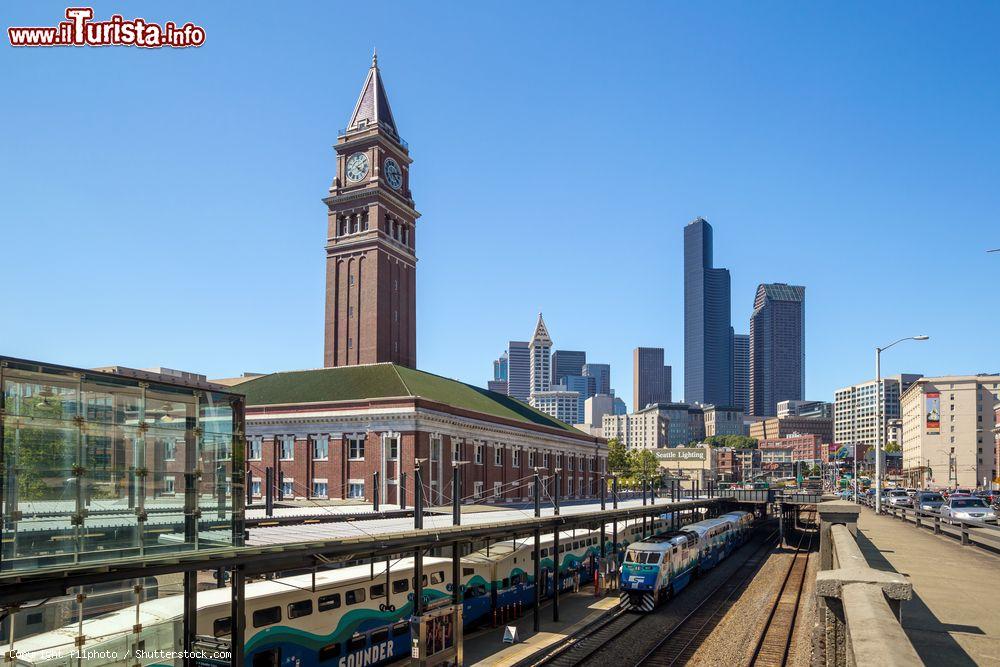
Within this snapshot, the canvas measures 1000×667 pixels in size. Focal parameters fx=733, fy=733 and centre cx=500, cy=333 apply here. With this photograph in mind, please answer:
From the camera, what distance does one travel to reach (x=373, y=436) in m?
61.5

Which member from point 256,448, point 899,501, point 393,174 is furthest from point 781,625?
point 393,174

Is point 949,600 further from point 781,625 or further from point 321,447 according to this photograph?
point 321,447

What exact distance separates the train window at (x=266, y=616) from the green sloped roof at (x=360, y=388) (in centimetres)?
4015

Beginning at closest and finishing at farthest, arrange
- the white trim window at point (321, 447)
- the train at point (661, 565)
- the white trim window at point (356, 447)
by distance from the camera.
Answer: the train at point (661, 565) → the white trim window at point (356, 447) → the white trim window at point (321, 447)

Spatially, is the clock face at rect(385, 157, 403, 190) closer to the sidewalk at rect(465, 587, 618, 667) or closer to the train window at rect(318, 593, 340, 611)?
the sidewalk at rect(465, 587, 618, 667)

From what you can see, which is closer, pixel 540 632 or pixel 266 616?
pixel 266 616

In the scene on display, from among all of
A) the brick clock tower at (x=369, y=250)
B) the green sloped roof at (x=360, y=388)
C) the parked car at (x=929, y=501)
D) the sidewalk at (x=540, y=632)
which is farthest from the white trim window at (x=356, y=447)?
the parked car at (x=929, y=501)

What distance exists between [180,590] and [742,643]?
74.8ft

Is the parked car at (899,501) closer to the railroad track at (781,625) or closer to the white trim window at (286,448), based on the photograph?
the railroad track at (781,625)

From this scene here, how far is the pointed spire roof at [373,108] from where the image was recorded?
294 ft

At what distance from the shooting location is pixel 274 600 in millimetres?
21109

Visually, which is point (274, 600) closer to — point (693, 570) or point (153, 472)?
point (153, 472)

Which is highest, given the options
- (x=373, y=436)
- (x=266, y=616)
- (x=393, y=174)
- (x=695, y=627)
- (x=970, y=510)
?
(x=393, y=174)

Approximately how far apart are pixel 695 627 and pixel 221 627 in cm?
2291
